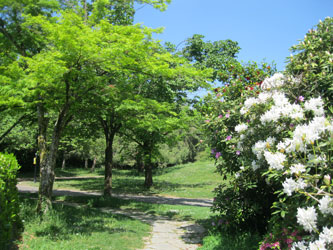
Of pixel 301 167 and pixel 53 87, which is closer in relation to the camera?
pixel 301 167

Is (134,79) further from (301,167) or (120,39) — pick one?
(301,167)

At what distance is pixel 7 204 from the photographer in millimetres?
4891

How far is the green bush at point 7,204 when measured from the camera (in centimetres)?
441

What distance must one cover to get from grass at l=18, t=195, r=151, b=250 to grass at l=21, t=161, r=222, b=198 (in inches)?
407

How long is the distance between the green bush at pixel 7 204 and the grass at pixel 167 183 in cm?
1271

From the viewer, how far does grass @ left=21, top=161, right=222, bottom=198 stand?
61.4 ft

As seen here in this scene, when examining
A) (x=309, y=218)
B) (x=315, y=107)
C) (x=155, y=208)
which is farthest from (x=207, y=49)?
(x=309, y=218)

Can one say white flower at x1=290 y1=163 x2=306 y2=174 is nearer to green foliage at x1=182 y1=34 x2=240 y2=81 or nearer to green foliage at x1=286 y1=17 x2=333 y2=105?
green foliage at x1=286 y1=17 x2=333 y2=105

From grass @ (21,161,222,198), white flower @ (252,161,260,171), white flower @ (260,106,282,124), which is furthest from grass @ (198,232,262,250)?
grass @ (21,161,222,198)

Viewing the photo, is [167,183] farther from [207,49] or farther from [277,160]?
[277,160]

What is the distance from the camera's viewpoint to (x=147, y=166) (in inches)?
776

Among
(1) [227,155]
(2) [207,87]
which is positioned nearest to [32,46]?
(2) [207,87]

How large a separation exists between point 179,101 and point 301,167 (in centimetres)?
1179

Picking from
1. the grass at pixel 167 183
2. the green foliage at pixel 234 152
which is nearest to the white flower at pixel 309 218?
the green foliage at pixel 234 152
